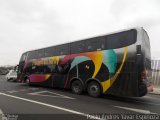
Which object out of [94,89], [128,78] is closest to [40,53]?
[94,89]

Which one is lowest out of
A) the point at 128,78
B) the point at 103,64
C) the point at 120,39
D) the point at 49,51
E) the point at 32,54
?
the point at 128,78

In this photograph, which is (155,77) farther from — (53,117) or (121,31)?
(53,117)

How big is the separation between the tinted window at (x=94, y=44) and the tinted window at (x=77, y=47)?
1.14 feet

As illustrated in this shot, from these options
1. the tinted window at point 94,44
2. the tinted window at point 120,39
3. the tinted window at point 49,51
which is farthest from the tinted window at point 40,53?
the tinted window at point 120,39

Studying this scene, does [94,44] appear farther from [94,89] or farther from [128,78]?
[128,78]

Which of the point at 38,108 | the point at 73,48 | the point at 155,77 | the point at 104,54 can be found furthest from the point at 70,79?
the point at 155,77

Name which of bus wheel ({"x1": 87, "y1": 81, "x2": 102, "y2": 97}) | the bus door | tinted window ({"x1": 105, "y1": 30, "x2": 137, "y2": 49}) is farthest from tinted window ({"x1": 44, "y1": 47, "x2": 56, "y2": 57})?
tinted window ({"x1": 105, "y1": 30, "x2": 137, "y2": 49})

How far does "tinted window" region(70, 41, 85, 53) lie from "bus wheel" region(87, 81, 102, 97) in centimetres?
217

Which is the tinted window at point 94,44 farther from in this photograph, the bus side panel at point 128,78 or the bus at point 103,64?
the bus side panel at point 128,78

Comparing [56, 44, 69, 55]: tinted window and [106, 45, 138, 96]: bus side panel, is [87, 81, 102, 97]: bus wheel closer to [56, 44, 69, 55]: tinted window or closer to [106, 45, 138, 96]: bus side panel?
[106, 45, 138, 96]: bus side panel

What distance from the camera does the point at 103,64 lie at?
1076 centimetres

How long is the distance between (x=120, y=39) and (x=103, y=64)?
1639 mm

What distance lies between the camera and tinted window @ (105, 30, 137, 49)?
9648mm

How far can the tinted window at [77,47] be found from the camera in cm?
1213
